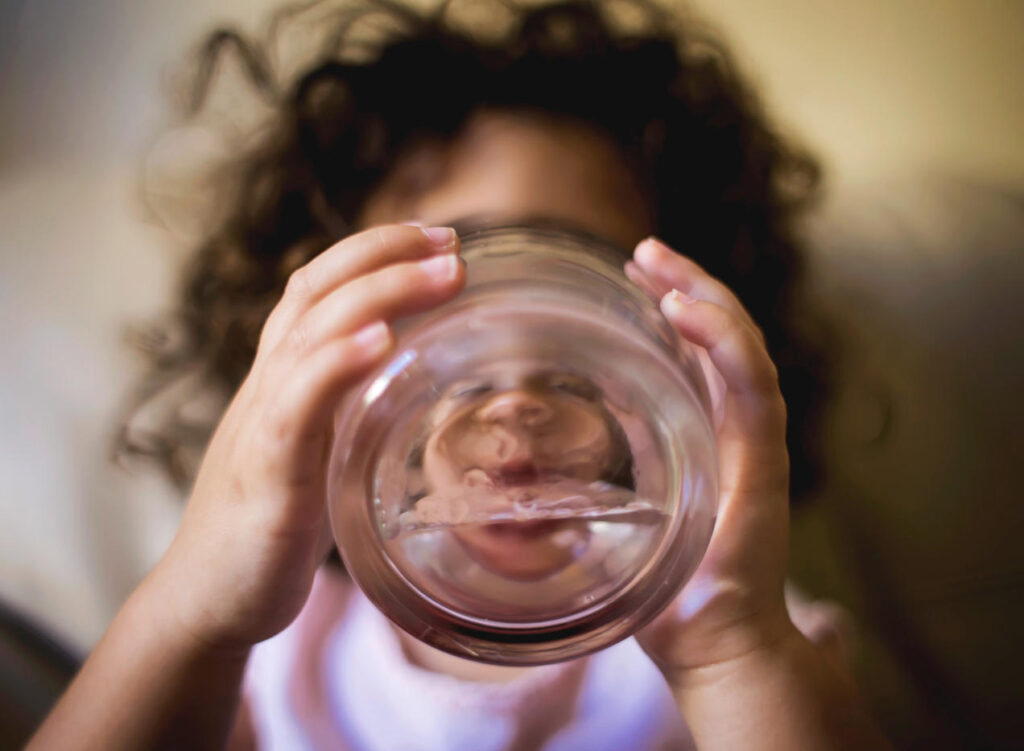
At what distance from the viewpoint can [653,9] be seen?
59cm

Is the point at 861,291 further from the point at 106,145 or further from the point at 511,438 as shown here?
A: the point at 106,145

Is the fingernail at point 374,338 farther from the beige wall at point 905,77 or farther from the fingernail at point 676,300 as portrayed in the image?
the beige wall at point 905,77

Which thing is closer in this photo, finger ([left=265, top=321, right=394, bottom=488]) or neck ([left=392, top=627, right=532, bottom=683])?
finger ([left=265, top=321, right=394, bottom=488])

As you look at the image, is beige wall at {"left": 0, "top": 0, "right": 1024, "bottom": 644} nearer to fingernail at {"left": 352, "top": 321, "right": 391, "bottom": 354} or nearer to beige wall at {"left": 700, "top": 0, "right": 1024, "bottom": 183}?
beige wall at {"left": 700, "top": 0, "right": 1024, "bottom": 183}

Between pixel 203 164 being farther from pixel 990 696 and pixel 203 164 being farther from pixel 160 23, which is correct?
pixel 990 696

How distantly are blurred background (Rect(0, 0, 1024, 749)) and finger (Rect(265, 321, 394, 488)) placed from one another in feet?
1.23

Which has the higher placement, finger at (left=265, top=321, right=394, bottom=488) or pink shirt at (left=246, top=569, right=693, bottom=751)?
finger at (left=265, top=321, right=394, bottom=488)

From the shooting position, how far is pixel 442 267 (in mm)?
288

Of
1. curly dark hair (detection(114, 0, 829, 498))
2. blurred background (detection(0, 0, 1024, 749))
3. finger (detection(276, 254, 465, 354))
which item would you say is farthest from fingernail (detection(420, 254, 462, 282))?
blurred background (detection(0, 0, 1024, 749))

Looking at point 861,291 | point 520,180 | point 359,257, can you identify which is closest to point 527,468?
point 359,257

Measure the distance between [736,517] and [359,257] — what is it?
22cm

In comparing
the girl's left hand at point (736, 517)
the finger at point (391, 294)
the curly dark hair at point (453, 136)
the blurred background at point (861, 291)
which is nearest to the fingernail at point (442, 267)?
the finger at point (391, 294)

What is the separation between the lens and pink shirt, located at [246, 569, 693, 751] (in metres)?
0.51

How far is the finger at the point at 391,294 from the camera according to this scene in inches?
11.2
